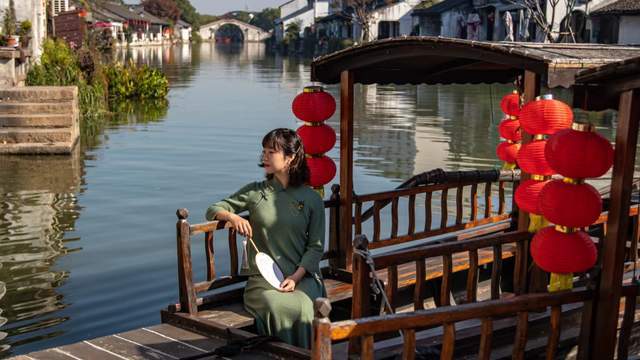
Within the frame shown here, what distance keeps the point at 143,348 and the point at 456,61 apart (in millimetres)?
3703

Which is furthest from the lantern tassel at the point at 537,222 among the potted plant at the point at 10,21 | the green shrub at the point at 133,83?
the green shrub at the point at 133,83

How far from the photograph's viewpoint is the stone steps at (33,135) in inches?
735

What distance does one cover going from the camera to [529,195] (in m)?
6.80

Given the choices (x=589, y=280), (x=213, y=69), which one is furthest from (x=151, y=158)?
(x=213, y=69)

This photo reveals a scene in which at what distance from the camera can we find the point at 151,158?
64.0ft

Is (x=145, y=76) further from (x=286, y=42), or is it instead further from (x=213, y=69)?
(x=286, y=42)

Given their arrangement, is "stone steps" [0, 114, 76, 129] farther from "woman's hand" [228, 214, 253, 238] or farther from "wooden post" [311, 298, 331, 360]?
"wooden post" [311, 298, 331, 360]

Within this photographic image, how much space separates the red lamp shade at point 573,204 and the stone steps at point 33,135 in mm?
15141

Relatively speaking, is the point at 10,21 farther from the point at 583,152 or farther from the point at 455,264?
the point at 583,152

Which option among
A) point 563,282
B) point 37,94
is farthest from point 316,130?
point 37,94

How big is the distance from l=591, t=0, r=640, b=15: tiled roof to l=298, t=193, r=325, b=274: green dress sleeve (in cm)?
3140

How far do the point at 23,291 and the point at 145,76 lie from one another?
21100 millimetres

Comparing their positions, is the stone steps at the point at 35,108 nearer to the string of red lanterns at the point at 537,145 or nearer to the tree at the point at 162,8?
the string of red lanterns at the point at 537,145

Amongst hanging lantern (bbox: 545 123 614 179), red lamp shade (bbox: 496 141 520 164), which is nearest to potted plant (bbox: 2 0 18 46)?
red lamp shade (bbox: 496 141 520 164)
